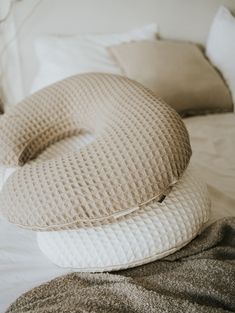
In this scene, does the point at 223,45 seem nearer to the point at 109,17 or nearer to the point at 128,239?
A: the point at 109,17

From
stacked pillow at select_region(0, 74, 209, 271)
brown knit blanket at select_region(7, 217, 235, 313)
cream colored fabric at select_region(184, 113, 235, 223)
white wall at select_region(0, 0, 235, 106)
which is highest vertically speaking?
white wall at select_region(0, 0, 235, 106)

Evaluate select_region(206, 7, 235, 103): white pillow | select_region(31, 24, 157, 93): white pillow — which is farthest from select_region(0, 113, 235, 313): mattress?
select_region(31, 24, 157, 93): white pillow

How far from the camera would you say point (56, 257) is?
2.36 feet

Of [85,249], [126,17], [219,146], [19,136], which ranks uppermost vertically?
[126,17]

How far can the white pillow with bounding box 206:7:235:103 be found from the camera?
155 centimetres

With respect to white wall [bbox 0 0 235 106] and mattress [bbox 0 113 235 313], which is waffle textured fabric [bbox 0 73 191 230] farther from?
white wall [bbox 0 0 235 106]

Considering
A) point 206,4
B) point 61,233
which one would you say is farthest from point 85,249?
Result: point 206,4

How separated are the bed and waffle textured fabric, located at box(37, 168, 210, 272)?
5cm

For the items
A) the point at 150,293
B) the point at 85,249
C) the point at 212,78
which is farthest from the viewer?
the point at 212,78

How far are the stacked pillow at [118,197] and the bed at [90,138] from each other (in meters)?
0.06

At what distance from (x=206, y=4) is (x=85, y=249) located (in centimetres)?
143

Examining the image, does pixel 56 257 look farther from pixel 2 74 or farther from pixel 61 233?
pixel 2 74

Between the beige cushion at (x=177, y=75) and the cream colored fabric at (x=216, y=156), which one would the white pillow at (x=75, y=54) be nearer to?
the beige cushion at (x=177, y=75)

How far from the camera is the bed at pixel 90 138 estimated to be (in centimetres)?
73
